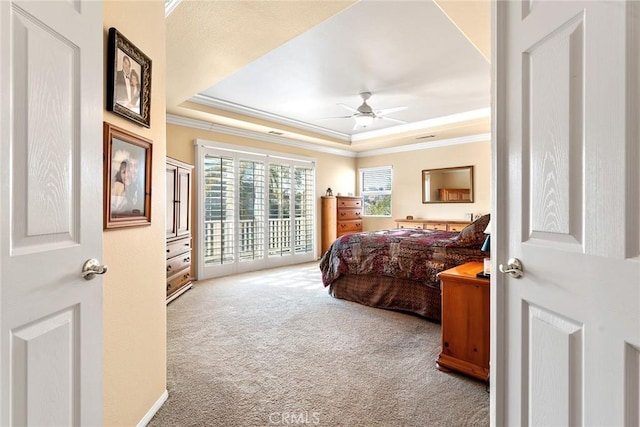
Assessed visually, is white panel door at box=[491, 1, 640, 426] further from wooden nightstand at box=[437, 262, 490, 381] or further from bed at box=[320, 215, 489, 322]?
bed at box=[320, 215, 489, 322]

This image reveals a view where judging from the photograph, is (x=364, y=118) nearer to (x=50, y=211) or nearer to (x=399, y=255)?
(x=399, y=255)

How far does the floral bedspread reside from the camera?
3.08 meters

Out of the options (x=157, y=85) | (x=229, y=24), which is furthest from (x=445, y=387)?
(x=229, y=24)

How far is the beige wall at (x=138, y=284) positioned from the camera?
142 cm

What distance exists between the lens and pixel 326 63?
328 centimetres

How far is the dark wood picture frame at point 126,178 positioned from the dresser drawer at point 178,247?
88.2 inches

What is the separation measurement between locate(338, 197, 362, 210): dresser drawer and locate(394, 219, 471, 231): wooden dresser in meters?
0.95

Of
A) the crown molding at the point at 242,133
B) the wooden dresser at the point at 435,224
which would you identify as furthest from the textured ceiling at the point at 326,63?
the wooden dresser at the point at 435,224

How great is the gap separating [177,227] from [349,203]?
3.83 metres

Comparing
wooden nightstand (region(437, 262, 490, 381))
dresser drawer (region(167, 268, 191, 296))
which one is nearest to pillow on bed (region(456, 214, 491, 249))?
wooden nightstand (region(437, 262, 490, 381))

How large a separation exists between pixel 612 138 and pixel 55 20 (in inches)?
60.0

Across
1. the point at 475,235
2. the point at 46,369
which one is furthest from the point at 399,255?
the point at 46,369

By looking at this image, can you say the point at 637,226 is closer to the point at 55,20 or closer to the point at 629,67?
the point at 629,67

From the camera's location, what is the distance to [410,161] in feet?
21.9
